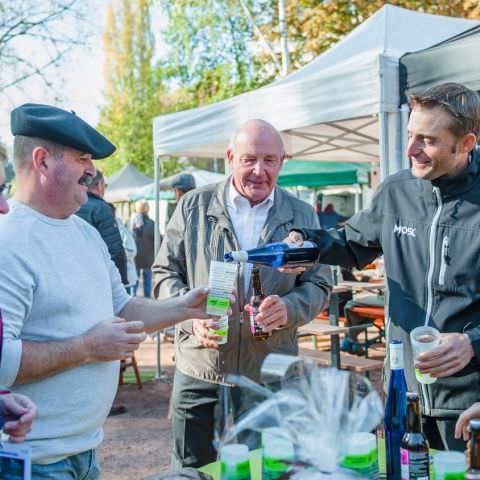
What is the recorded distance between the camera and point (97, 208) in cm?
499

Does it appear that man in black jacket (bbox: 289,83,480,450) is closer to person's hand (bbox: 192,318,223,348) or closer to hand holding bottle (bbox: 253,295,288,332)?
hand holding bottle (bbox: 253,295,288,332)

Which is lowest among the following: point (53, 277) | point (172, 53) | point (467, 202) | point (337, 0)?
point (53, 277)

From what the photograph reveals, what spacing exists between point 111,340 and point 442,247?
1.17 m

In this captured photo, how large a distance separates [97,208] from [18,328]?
3365mm

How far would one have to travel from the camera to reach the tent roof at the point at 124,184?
959 inches

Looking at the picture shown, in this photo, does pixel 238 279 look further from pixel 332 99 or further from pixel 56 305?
pixel 332 99

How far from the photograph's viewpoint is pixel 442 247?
2.14 m

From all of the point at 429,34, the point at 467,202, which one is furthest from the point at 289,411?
the point at 429,34

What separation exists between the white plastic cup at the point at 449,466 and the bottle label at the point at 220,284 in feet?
2.96

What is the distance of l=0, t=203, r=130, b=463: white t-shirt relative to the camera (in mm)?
1711

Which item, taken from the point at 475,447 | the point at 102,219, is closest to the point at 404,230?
the point at 475,447

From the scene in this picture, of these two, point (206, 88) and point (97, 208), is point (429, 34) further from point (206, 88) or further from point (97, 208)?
point (206, 88)

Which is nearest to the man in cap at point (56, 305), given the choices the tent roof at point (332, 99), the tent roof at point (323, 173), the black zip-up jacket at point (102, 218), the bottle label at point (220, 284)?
the bottle label at point (220, 284)

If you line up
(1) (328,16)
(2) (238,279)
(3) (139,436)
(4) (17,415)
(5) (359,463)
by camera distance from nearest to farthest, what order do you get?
(5) (359,463) < (4) (17,415) < (2) (238,279) < (3) (139,436) < (1) (328,16)
